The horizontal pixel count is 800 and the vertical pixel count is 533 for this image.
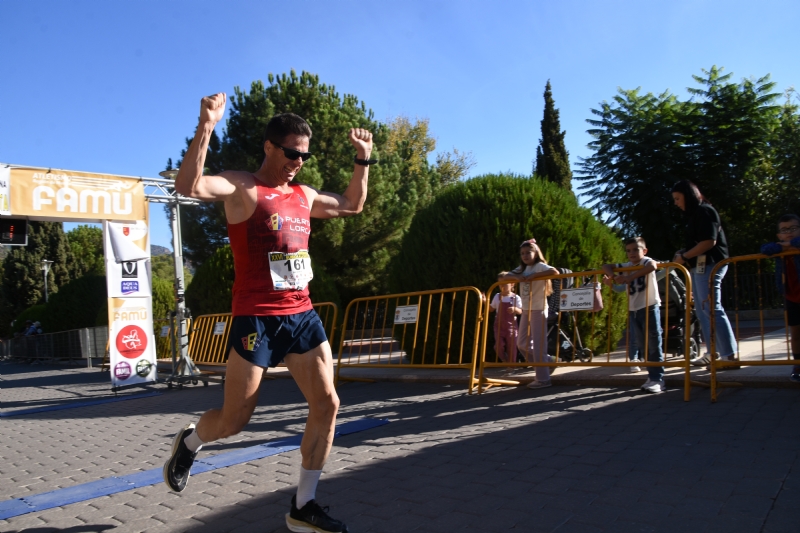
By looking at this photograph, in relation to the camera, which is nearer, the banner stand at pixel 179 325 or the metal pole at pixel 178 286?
the banner stand at pixel 179 325

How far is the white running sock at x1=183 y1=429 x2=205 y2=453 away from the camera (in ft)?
11.5

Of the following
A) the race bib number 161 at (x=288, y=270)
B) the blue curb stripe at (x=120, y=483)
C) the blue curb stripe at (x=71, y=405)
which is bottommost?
the blue curb stripe at (x=71, y=405)

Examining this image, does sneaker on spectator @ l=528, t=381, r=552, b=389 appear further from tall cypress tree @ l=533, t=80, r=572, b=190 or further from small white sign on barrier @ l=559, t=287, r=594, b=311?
tall cypress tree @ l=533, t=80, r=572, b=190

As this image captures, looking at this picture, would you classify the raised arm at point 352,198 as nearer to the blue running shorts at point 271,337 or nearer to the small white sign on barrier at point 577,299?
the blue running shorts at point 271,337

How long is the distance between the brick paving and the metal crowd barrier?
1400 centimetres

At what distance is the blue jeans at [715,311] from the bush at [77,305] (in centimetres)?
2323

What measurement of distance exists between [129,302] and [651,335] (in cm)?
845

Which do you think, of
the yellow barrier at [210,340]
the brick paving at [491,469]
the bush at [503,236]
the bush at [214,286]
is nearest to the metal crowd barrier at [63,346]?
the bush at [214,286]

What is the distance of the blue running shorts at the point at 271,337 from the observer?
3246 mm

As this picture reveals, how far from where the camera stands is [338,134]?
28.1 meters

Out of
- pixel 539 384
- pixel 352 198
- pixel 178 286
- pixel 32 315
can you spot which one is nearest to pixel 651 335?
pixel 539 384

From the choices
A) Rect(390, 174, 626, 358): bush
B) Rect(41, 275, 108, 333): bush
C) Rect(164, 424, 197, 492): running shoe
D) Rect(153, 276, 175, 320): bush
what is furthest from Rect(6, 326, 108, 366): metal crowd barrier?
Rect(164, 424, 197, 492): running shoe

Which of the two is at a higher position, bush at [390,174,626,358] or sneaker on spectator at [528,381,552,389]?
bush at [390,174,626,358]

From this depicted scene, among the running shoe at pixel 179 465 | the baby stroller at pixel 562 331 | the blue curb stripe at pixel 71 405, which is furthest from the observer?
the blue curb stripe at pixel 71 405
